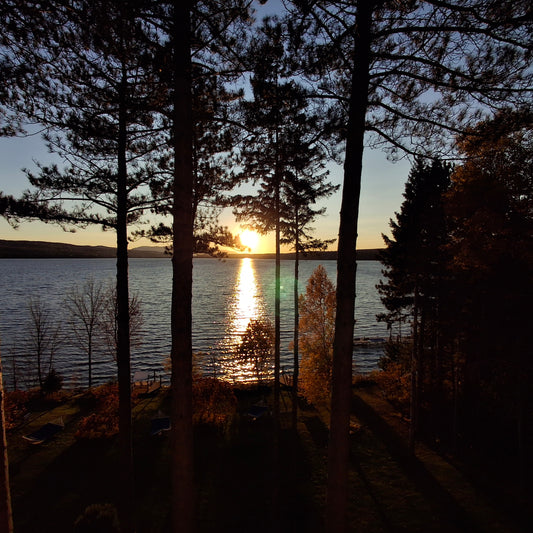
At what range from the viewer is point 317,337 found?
19672mm

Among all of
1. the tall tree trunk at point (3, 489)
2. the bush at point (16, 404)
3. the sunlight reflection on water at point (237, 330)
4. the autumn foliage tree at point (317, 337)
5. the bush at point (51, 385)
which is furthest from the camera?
the sunlight reflection on water at point (237, 330)

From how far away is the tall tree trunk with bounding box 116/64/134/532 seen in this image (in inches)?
291

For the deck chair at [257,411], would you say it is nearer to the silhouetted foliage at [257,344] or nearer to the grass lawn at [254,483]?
the grass lawn at [254,483]

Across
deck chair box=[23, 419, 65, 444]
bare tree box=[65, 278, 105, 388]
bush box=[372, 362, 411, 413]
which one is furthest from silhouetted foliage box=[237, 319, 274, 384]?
deck chair box=[23, 419, 65, 444]

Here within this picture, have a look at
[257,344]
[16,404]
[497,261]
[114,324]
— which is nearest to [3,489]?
[497,261]

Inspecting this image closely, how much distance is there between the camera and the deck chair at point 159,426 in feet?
56.1

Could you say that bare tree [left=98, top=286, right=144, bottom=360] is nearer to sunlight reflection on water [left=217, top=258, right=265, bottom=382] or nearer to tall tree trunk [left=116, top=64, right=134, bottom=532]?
tall tree trunk [left=116, top=64, right=134, bottom=532]

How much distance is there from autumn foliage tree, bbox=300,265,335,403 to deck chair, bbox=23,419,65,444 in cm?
1465

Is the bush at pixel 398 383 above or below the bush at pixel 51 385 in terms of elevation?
above

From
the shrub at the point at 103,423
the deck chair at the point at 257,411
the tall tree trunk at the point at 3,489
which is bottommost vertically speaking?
the deck chair at the point at 257,411

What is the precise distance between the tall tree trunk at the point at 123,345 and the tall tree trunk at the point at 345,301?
524 centimetres

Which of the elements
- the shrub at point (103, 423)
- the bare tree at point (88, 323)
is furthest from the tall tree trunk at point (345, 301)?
the bare tree at point (88, 323)

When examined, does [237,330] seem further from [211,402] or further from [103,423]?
[103,423]

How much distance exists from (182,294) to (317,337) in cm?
1611
